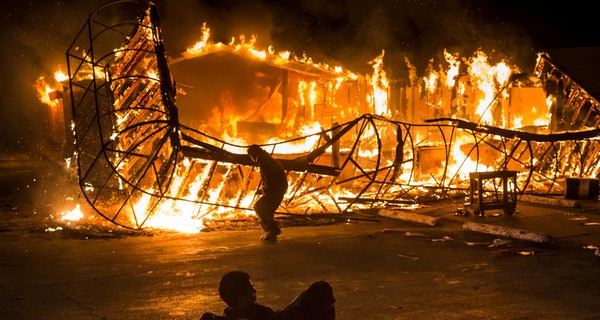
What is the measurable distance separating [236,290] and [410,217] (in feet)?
27.6

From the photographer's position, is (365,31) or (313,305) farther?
(365,31)

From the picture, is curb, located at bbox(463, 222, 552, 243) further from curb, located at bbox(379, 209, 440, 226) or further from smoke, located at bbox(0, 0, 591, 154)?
smoke, located at bbox(0, 0, 591, 154)

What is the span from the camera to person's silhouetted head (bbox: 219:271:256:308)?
458 cm

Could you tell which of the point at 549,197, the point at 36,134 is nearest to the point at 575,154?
the point at 549,197

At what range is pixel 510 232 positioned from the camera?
10523 millimetres

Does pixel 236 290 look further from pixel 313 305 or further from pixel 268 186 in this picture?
pixel 268 186

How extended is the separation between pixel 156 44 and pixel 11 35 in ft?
102

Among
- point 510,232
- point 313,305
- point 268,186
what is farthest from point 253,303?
point 510,232

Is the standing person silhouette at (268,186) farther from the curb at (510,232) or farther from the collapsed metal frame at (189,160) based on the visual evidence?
the curb at (510,232)

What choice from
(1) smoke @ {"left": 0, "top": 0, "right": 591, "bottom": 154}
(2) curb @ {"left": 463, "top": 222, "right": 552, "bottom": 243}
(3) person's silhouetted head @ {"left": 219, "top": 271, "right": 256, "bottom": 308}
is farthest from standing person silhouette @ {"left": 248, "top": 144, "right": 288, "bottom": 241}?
(1) smoke @ {"left": 0, "top": 0, "right": 591, "bottom": 154}

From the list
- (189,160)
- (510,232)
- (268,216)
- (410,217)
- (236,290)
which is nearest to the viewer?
(236,290)

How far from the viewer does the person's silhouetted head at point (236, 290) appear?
180 inches

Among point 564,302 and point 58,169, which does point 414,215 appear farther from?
point 58,169

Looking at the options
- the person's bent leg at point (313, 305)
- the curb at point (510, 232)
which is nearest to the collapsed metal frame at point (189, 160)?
the curb at point (510, 232)
